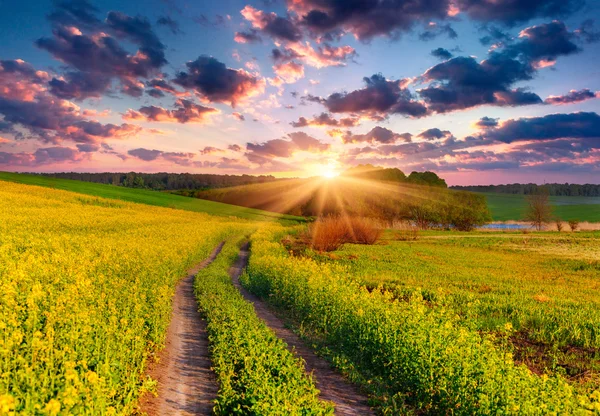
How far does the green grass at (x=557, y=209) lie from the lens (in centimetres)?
11712

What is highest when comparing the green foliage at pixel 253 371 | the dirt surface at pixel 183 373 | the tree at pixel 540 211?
the tree at pixel 540 211

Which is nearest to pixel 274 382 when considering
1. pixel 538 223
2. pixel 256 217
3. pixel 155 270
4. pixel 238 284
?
pixel 155 270

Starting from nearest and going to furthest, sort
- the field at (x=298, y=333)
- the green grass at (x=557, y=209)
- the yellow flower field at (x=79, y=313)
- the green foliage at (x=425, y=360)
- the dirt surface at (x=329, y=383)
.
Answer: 1. the yellow flower field at (x=79, y=313)
2. the green foliage at (x=425, y=360)
3. the field at (x=298, y=333)
4. the dirt surface at (x=329, y=383)
5. the green grass at (x=557, y=209)

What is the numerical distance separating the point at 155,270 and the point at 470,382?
16803 mm

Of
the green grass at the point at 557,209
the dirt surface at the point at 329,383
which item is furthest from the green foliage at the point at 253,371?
the green grass at the point at 557,209

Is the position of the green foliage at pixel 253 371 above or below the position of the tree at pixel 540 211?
below

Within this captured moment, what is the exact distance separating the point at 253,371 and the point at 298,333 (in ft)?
17.6

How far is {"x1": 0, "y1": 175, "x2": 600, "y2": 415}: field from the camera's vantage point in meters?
7.05

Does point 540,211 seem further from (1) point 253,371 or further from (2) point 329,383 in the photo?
(1) point 253,371

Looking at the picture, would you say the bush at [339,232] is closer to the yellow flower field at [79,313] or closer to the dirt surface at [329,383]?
the yellow flower field at [79,313]

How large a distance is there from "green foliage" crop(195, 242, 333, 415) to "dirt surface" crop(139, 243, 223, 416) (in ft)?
1.35

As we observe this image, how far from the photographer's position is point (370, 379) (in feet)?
33.1

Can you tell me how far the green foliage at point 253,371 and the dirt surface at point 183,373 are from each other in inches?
16.2

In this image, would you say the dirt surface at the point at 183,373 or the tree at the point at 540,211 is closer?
the dirt surface at the point at 183,373
